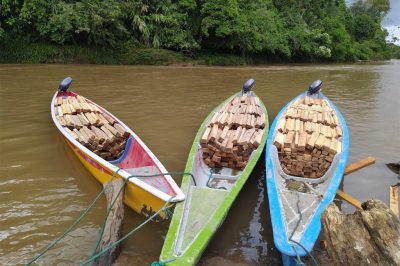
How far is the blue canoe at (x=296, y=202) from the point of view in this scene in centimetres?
343

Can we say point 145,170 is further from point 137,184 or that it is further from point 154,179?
point 137,184

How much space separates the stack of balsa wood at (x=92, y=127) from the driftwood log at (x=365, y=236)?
12.9 feet

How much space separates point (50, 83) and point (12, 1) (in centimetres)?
908

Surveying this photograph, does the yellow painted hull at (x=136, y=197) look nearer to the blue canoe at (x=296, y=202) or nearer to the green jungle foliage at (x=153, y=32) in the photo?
the blue canoe at (x=296, y=202)

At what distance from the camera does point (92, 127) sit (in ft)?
22.0

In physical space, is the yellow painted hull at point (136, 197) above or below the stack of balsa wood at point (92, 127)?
below

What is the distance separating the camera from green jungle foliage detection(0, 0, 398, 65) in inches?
770

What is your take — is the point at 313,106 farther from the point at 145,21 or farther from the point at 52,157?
the point at 145,21

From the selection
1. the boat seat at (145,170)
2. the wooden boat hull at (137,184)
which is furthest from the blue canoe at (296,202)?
the boat seat at (145,170)

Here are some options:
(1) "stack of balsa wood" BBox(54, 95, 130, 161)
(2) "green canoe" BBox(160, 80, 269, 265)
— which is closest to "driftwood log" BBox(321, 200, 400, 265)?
(2) "green canoe" BBox(160, 80, 269, 265)

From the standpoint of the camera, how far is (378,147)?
7129 millimetres

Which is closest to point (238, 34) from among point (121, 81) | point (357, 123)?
point (121, 81)

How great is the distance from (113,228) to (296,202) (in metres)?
2.12

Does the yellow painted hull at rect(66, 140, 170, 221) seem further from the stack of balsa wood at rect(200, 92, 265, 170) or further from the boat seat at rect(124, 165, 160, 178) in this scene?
the stack of balsa wood at rect(200, 92, 265, 170)
